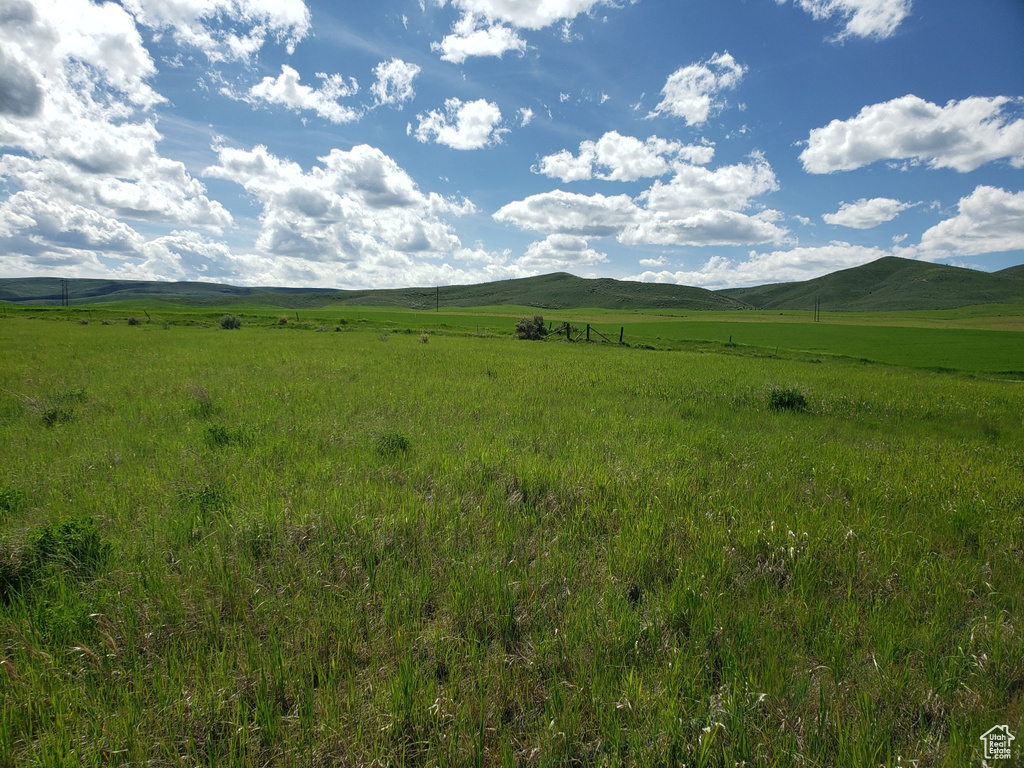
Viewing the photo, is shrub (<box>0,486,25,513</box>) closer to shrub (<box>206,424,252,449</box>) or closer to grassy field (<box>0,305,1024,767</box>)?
grassy field (<box>0,305,1024,767</box>)

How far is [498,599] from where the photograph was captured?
3973 millimetres

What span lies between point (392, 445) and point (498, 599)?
446cm

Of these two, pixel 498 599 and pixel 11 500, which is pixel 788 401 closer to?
pixel 498 599

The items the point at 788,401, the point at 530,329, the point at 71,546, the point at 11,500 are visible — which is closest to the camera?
the point at 71,546

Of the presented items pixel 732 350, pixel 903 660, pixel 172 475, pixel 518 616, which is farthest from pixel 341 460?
pixel 732 350

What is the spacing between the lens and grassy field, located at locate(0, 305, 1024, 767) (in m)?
2.76

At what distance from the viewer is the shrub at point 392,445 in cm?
771

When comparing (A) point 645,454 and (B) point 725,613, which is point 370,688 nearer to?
(B) point 725,613

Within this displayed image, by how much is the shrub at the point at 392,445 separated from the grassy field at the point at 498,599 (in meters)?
0.07

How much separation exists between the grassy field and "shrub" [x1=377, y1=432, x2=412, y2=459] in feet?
0.22

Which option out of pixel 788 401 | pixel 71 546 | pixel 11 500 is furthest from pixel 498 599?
pixel 788 401

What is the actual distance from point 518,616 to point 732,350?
1668 inches

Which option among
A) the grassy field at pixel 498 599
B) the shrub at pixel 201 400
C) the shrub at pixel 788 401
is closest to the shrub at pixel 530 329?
the shrub at pixel 788 401

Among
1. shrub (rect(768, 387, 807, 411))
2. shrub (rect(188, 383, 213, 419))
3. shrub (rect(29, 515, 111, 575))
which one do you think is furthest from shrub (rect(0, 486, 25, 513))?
shrub (rect(768, 387, 807, 411))
